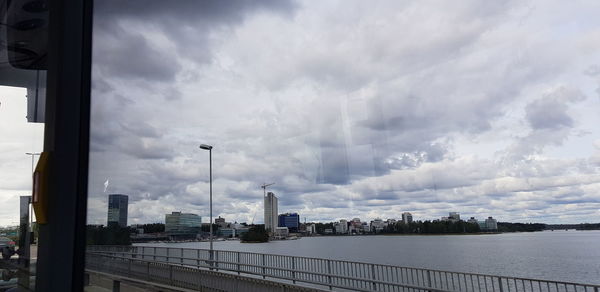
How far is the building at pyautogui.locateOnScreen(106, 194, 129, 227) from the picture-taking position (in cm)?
127

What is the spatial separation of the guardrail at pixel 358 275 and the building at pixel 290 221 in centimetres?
76

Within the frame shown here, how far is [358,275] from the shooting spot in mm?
7207

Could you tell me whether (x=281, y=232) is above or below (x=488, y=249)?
above

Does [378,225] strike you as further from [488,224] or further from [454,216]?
[488,224]

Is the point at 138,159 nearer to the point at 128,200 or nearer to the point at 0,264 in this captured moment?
the point at 128,200

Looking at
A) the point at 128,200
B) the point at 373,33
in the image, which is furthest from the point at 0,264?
the point at 373,33

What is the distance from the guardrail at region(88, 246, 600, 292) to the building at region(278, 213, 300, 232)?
758 millimetres

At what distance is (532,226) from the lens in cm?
197

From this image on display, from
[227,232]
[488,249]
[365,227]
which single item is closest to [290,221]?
[365,227]


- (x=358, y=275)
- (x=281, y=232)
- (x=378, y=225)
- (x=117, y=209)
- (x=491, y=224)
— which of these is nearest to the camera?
(x=117, y=209)

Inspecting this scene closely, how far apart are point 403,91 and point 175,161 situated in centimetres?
291

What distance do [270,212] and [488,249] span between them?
269 centimetres

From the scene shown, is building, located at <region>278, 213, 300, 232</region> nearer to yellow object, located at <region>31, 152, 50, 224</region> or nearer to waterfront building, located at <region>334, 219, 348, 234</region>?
waterfront building, located at <region>334, 219, 348, 234</region>

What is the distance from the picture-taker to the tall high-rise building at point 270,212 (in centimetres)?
359
